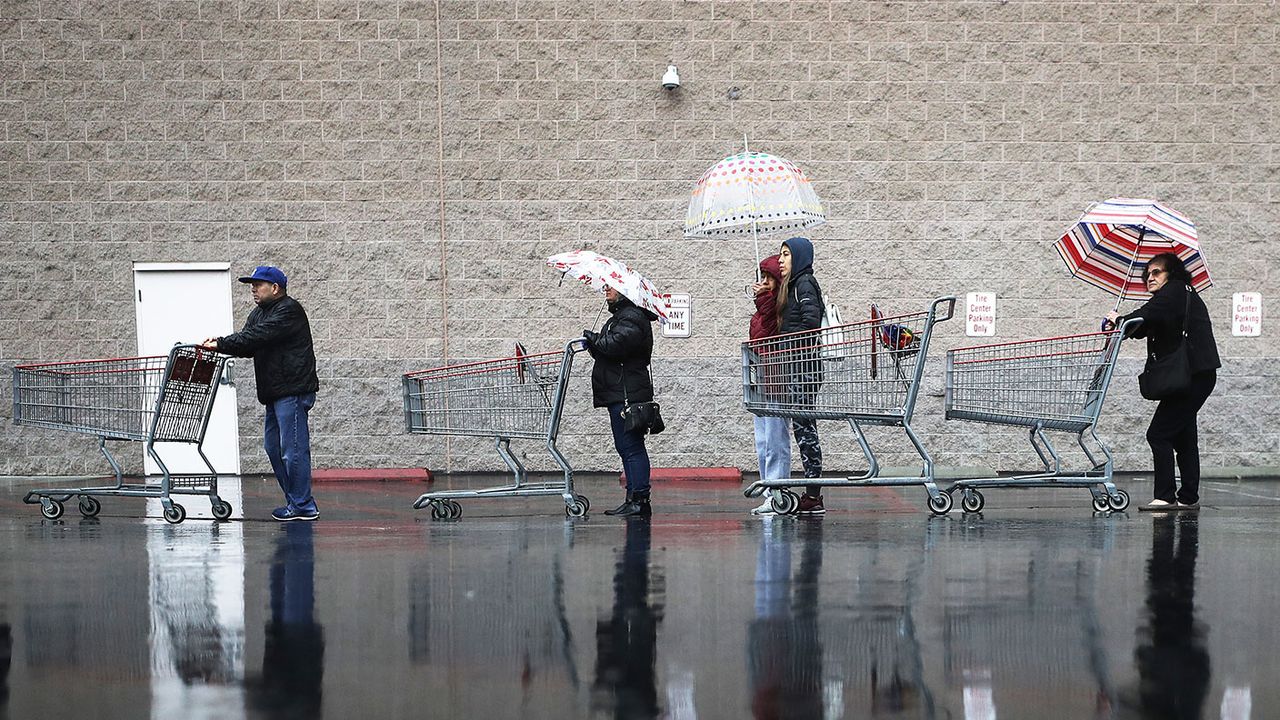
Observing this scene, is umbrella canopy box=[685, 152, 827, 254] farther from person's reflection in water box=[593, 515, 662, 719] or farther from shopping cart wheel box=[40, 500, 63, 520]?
shopping cart wheel box=[40, 500, 63, 520]

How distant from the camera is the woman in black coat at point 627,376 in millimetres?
9961

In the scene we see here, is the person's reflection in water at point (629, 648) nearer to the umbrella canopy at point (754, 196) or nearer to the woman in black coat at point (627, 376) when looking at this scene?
the woman in black coat at point (627, 376)

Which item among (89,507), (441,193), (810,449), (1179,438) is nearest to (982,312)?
(1179,438)

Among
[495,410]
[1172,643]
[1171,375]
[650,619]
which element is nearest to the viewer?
[1172,643]

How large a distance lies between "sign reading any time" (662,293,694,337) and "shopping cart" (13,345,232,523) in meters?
4.88

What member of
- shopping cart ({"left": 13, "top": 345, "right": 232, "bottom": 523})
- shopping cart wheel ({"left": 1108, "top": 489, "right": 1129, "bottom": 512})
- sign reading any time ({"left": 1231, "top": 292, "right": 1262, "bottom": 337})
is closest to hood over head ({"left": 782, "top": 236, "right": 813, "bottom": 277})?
shopping cart wheel ({"left": 1108, "top": 489, "right": 1129, "bottom": 512})

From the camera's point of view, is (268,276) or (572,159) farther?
Result: (572,159)

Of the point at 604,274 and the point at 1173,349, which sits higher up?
the point at 604,274

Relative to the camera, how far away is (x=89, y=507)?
10.4 meters

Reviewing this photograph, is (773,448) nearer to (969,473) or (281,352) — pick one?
(281,352)

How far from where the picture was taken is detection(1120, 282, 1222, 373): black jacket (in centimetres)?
988

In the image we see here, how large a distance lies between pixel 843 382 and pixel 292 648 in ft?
16.3

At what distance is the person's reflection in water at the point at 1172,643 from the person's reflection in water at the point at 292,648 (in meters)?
3.11

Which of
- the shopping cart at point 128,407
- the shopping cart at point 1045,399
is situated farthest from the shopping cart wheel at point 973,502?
the shopping cart at point 128,407
